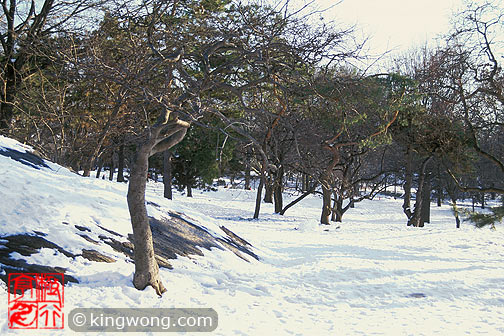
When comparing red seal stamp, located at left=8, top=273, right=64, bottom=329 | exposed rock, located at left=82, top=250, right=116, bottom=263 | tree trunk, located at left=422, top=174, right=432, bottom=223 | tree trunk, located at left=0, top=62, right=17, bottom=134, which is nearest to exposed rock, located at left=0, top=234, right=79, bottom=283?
red seal stamp, located at left=8, top=273, right=64, bottom=329

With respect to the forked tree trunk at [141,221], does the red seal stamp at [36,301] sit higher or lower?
lower

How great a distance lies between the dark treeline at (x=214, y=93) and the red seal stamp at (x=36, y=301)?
0.87 meters

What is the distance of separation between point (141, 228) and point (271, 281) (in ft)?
8.34

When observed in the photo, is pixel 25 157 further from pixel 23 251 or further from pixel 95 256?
pixel 23 251

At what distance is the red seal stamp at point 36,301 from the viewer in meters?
3.24

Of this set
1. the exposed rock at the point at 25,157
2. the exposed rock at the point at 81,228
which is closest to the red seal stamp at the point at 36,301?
the exposed rock at the point at 81,228

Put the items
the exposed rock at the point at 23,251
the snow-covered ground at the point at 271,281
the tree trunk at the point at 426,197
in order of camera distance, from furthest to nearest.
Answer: the tree trunk at the point at 426,197, the snow-covered ground at the point at 271,281, the exposed rock at the point at 23,251

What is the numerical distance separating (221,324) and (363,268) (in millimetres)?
4367

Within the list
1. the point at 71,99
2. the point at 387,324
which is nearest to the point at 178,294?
the point at 387,324

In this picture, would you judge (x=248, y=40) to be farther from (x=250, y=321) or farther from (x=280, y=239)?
(x=280, y=239)

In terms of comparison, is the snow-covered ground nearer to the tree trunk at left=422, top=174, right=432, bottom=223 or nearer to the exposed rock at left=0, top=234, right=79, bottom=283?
the exposed rock at left=0, top=234, right=79, bottom=283

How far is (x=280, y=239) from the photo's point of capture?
11.1m

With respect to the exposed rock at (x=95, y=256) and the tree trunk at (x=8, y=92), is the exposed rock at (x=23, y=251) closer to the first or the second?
the exposed rock at (x=95, y=256)

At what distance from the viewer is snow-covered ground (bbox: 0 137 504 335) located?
4.31 meters
